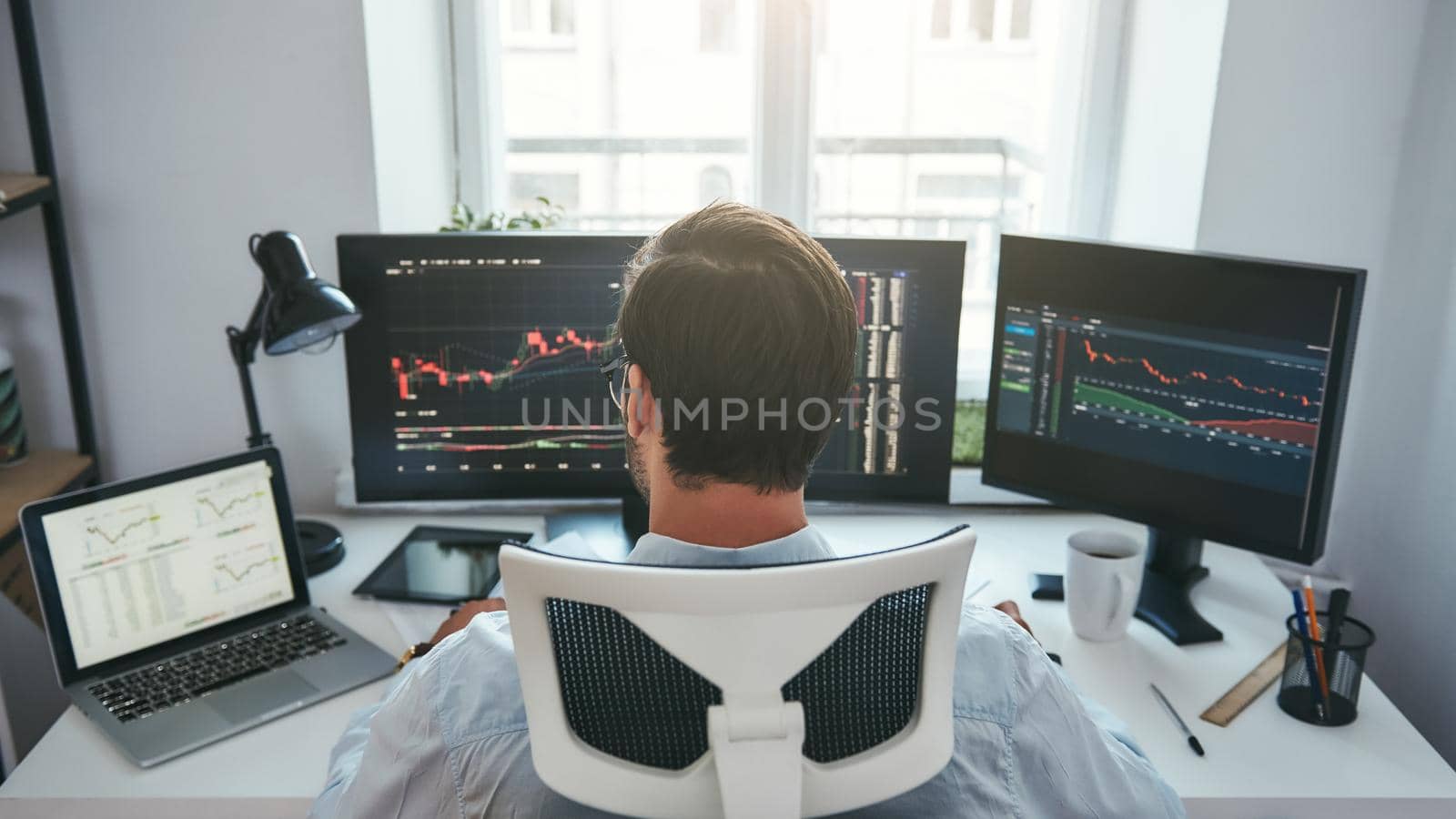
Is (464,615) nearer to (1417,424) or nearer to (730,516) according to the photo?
(730,516)

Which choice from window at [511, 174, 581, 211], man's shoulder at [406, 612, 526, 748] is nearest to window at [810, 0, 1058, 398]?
window at [511, 174, 581, 211]

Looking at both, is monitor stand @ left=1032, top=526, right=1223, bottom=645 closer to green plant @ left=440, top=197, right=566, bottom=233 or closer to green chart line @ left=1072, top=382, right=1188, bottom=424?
green chart line @ left=1072, top=382, right=1188, bottom=424

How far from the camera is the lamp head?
1491 millimetres

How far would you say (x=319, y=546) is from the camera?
1704mm

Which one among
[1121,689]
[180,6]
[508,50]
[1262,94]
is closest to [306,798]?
[1121,689]

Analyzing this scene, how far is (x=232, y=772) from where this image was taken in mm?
1248

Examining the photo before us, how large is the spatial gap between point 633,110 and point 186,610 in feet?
3.77

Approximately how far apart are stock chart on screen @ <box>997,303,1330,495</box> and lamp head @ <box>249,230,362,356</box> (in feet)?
2.91

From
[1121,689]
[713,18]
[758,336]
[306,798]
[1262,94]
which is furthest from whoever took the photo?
[713,18]

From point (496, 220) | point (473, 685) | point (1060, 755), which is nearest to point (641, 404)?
point (473, 685)

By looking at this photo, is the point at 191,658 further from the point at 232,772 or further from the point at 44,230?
the point at 44,230

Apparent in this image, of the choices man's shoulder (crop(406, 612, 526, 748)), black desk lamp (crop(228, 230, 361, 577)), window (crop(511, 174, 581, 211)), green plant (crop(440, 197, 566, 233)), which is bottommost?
man's shoulder (crop(406, 612, 526, 748))

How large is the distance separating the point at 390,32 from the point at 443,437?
661 mm

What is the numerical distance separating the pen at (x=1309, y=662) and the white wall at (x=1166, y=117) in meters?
0.62
